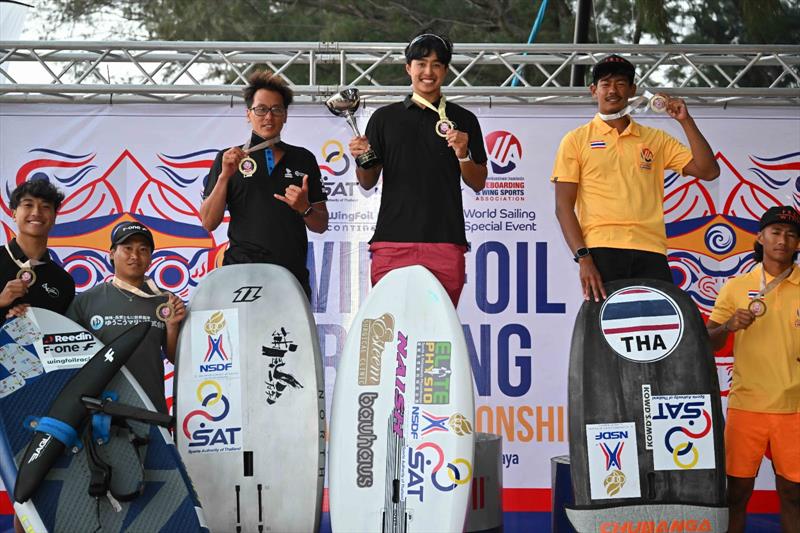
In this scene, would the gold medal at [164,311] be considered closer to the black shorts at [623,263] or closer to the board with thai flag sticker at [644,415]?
the board with thai flag sticker at [644,415]

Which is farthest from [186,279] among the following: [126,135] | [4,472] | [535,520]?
[535,520]

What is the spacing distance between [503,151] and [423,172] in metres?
1.59

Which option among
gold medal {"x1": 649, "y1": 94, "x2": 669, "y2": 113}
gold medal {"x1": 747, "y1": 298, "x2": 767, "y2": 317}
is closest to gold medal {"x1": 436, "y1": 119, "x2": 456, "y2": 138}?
gold medal {"x1": 649, "y1": 94, "x2": 669, "y2": 113}

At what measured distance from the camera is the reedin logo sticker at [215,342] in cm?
366

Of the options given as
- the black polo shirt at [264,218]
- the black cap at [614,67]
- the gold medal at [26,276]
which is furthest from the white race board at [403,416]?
the gold medal at [26,276]

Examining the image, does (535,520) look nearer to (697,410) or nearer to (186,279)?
(697,410)

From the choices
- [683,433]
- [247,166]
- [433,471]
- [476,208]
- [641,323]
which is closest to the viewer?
[433,471]

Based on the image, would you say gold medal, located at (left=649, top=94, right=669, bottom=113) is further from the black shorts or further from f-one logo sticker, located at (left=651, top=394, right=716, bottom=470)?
f-one logo sticker, located at (left=651, top=394, right=716, bottom=470)

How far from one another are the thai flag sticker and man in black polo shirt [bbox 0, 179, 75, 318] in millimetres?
2104

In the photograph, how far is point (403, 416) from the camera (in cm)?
340

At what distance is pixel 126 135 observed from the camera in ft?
16.6

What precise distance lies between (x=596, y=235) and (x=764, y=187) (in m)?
1.88

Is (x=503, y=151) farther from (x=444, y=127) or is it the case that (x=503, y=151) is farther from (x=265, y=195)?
(x=265, y=195)

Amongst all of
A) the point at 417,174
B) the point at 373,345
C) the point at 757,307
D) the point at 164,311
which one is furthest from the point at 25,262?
the point at 757,307
